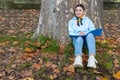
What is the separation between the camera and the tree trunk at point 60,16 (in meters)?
5.12

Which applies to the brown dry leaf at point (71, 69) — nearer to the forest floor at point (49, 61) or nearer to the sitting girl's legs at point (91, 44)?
the forest floor at point (49, 61)

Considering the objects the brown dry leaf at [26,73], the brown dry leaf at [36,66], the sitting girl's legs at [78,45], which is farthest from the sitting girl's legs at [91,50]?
the brown dry leaf at [26,73]

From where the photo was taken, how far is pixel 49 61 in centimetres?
479

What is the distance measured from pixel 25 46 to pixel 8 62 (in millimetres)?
565

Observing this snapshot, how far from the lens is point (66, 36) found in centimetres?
512

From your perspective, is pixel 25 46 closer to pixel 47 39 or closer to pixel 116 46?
pixel 47 39

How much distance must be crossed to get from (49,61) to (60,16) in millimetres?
910

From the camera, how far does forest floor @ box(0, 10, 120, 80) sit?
448cm

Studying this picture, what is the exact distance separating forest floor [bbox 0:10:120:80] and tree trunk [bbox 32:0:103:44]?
0.16 m

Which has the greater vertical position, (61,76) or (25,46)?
(25,46)

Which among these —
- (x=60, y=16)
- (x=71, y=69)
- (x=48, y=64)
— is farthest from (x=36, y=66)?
(x=60, y=16)

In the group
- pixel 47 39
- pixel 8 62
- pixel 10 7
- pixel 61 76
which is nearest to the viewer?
pixel 61 76

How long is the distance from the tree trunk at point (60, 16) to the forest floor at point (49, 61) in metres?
0.16

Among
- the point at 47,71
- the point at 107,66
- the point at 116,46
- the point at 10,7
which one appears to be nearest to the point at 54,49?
the point at 47,71
